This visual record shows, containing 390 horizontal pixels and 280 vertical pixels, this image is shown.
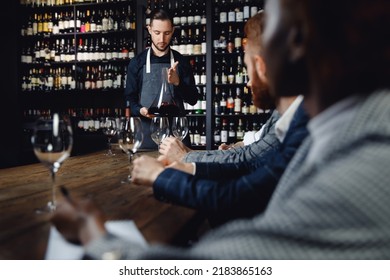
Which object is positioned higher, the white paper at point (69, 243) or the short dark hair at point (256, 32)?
the short dark hair at point (256, 32)

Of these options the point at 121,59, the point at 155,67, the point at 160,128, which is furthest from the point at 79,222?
the point at 121,59

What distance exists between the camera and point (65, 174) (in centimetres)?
138

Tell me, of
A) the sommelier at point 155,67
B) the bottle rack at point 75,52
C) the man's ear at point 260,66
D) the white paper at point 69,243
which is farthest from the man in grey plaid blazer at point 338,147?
the bottle rack at point 75,52

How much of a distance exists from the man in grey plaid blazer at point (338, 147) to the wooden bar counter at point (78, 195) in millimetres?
273

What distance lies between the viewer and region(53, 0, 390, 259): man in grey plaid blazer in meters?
0.48

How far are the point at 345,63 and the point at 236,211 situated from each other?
0.51 m

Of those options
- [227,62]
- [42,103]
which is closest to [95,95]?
[42,103]

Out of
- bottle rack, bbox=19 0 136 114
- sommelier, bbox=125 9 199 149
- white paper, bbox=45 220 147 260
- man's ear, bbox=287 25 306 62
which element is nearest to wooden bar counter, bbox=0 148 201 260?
white paper, bbox=45 220 147 260

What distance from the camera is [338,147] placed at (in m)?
0.50

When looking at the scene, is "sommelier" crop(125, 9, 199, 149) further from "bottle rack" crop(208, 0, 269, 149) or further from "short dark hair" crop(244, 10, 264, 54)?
"short dark hair" crop(244, 10, 264, 54)

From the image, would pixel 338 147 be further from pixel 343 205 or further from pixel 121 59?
pixel 121 59

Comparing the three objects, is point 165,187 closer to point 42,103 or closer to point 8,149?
point 8,149

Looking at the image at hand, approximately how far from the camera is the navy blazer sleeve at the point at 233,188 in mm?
914

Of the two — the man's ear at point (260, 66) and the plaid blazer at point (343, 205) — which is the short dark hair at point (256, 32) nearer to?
the man's ear at point (260, 66)
